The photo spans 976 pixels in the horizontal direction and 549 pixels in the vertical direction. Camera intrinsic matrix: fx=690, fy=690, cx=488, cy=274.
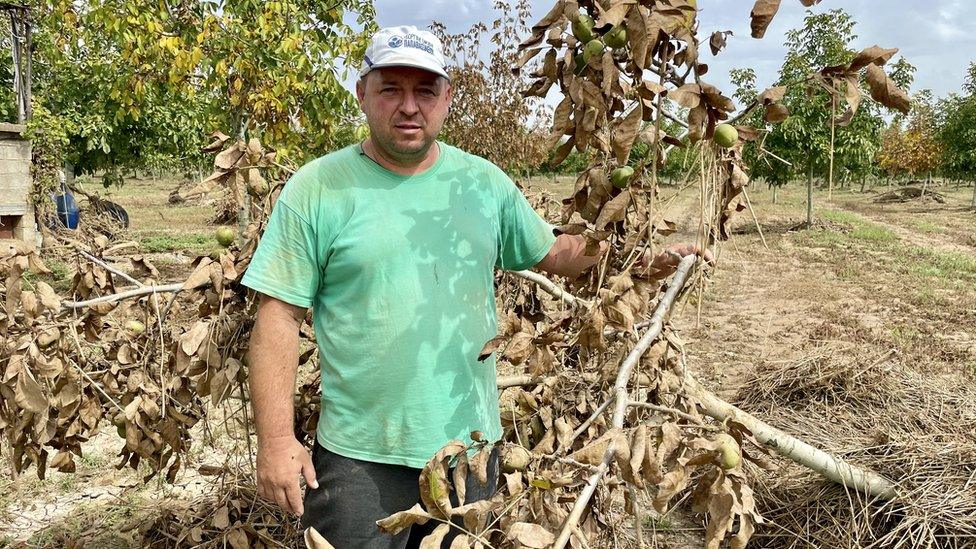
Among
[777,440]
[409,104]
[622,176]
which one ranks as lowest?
[777,440]

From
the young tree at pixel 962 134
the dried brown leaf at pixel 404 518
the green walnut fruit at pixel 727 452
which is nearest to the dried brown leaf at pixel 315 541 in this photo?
the dried brown leaf at pixel 404 518

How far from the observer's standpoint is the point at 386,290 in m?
1.87

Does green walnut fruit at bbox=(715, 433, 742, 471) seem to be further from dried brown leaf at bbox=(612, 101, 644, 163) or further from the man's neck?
the man's neck

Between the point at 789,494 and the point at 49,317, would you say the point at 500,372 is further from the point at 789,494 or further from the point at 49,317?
the point at 49,317

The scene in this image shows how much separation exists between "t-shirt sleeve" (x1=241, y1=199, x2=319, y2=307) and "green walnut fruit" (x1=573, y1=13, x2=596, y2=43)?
0.88 metres

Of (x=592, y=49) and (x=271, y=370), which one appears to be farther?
(x=271, y=370)

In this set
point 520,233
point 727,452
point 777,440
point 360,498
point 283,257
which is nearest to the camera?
point 727,452

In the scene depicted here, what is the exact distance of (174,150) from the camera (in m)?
13.8

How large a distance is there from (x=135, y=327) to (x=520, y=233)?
5.11ft

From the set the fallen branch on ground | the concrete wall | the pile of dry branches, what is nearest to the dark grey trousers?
the fallen branch on ground

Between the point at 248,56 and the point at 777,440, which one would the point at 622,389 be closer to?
the point at 777,440

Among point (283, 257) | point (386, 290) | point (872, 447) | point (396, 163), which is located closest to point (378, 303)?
point (386, 290)

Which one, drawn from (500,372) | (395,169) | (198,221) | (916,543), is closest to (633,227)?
(395,169)

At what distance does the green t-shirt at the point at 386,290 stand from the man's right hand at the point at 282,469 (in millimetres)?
111
